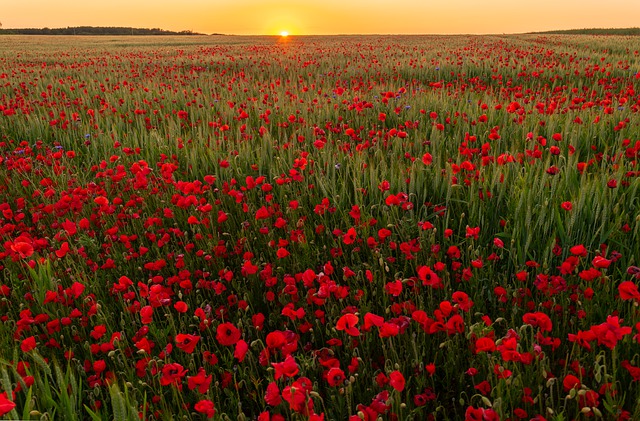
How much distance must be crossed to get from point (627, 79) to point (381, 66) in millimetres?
4962

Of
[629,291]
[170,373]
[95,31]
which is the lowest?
[170,373]

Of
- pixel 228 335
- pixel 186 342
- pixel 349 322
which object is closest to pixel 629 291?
pixel 349 322

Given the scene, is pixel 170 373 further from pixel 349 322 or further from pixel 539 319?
pixel 539 319

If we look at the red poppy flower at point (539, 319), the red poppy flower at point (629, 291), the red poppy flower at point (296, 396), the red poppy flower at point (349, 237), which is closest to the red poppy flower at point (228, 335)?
the red poppy flower at point (296, 396)

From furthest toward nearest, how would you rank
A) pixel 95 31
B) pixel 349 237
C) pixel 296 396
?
pixel 95 31 → pixel 349 237 → pixel 296 396

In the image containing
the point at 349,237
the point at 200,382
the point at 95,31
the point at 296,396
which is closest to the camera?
the point at 296,396

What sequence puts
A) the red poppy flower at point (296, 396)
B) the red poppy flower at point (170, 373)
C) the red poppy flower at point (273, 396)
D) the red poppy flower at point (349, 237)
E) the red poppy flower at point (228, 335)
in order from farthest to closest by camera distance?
the red poppy flower at point (349, 237) < the red poppy flower at point (228, 335) < the red poppy flower at point (170, 373) < the red poppy flower at point (273, 396) < the red poppy flower at point (296, 396)

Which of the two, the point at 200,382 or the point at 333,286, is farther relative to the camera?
the point at 333,286

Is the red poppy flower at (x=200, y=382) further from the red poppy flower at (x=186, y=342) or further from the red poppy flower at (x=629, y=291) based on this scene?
the red poppy flower at (x=629, y=291)

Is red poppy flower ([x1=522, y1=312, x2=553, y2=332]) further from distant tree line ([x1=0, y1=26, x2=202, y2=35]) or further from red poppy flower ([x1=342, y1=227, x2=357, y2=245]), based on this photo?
distant tree line ([x1=0, y1=26, x2=202, y2=35])

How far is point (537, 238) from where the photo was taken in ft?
7.09

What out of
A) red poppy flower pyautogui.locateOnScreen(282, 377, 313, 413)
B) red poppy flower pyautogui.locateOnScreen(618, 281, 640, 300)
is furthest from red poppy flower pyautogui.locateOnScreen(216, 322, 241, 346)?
red poppy flower pyautogui.locateOnScreen(618, 281, 640, 300)

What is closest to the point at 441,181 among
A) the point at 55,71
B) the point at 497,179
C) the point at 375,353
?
the point at 497,179

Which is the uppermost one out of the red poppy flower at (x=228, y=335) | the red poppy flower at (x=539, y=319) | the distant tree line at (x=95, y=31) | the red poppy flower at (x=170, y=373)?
the distant tree line at (x=95, y=31)
